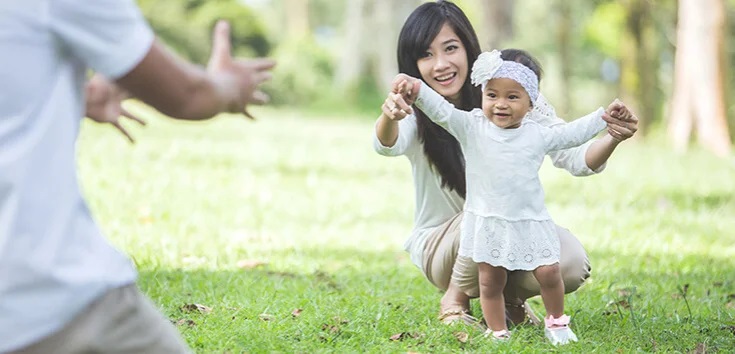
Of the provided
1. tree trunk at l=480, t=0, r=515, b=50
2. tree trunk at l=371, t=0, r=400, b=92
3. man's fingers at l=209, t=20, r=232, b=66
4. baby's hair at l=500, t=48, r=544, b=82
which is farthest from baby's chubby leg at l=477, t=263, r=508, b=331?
tree trunk at l=371, t=0, r=400, b=92

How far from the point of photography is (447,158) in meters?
4.14

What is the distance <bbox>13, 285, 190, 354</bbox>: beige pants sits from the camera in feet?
6.52

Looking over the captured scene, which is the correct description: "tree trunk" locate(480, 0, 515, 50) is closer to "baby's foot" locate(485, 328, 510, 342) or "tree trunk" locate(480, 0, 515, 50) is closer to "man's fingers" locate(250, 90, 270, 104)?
"baby's foot" locate(485, 328, 510, 342)

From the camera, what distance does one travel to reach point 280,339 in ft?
12.2

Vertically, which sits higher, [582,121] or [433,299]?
[582,121]

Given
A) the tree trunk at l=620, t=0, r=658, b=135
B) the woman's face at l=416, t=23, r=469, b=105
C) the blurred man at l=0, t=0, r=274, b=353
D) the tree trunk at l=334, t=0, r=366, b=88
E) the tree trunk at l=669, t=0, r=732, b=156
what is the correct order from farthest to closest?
the tree trunk at l=334, t=0, r=366, b=88, the tree trunk at l=620, t=0, r=658, b=135, the tree trunk at l=669, t=0, r=732, b=156, the woman's face at l=416, t=23, r=469, b=105, the blurred man at l=0, t=0, r=274, b=353

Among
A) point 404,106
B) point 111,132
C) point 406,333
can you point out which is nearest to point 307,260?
point 406,333

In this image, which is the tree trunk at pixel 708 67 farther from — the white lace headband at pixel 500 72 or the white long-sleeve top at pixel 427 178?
the white lace headband at pixel 500 72

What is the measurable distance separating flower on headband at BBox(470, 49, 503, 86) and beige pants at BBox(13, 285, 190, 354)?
6.02 feet

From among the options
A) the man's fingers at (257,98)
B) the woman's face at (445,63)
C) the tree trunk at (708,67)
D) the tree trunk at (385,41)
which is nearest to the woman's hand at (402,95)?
the woman's face at (445,63)

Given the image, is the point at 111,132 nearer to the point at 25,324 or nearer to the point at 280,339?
the point at 280,339

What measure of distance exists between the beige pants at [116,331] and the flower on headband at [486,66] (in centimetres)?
184

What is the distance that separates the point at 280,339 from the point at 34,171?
75.4 inches

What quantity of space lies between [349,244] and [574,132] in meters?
2.89
